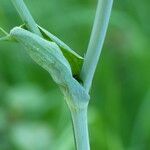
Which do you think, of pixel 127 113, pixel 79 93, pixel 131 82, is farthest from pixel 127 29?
pixel 79 93

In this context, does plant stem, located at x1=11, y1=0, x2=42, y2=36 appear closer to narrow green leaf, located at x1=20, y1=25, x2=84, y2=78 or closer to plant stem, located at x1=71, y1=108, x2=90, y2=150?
narrow green leaf, located at x1=20, y1=25, x2=84, y2=78

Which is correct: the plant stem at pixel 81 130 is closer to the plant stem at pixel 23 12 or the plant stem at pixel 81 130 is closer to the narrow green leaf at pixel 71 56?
the narrow green leaf at pixel 71 56

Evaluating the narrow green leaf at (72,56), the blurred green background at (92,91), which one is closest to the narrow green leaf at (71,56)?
the narrow green leaf at (72,56)

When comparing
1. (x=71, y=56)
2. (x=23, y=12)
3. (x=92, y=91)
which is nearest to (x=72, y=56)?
(x=71, y=56)

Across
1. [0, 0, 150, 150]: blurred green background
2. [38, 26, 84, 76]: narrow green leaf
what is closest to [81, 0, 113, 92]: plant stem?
[38, 26, 84, 76]: narrow green leaf

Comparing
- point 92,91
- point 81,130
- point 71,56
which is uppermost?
point 71,56

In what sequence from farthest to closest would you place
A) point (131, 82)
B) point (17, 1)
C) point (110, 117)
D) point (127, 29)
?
point (127, 29) < point (131, 82) < point (110, 117) < point (17, 1)

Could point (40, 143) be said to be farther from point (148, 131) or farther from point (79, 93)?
point (79, 93)

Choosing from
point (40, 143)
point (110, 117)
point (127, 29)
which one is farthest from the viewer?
point (127, 29)

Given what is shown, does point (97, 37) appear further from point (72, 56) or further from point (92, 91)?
point (92, 91)
